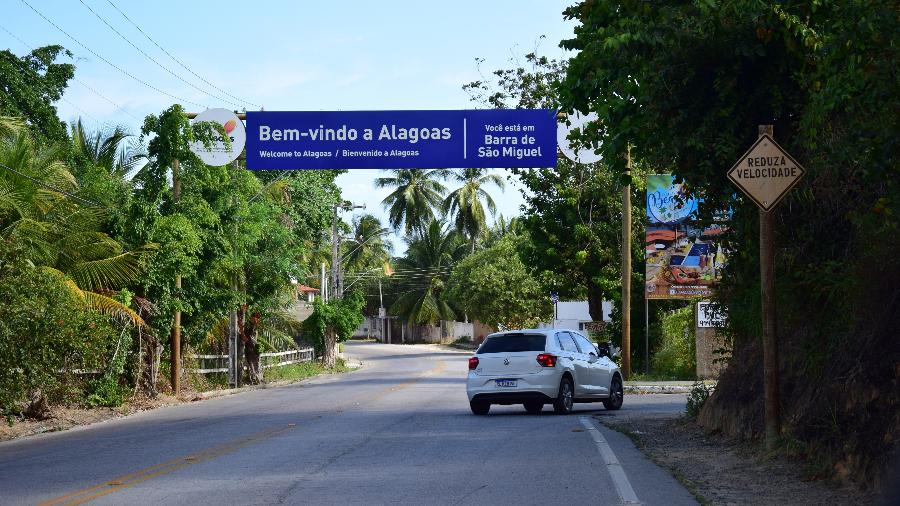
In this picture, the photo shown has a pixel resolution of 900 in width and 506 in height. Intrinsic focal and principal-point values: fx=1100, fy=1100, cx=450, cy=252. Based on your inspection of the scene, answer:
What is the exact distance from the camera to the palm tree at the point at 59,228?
20484 mm

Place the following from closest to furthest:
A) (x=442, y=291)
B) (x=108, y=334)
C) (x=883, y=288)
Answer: (x=883, y=288) → (x=108, y=334) → (x=442, y=291)

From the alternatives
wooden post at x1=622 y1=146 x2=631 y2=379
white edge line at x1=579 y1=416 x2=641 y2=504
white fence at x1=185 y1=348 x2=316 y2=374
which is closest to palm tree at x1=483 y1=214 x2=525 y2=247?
white fence at x1=185 y1=348 x2=316 y2=374

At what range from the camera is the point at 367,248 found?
93625mm

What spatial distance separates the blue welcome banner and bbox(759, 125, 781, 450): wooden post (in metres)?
11.7

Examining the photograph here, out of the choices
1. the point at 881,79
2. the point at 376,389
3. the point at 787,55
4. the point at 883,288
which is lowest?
the point at 376,389

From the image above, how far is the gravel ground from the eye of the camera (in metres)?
9.55

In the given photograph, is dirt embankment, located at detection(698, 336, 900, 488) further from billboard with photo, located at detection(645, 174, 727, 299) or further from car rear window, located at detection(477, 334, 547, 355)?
billboard with photo, located at detection(645, 174, 727, 299)

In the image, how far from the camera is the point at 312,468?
12055 millimetres

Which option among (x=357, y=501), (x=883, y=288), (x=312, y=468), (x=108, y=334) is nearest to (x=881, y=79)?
(x=883, y=288)

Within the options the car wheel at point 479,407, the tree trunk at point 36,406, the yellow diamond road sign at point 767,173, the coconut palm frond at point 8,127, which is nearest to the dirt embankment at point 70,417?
the tree trunk at point 36,406

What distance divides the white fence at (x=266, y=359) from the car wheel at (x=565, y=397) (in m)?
14.6

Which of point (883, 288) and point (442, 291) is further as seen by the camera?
point (442, 291)

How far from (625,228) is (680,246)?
13.7ft

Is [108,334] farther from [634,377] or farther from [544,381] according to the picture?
[634,377]
